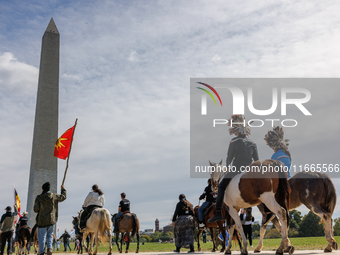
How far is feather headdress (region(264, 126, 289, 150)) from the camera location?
→ 9.79 m

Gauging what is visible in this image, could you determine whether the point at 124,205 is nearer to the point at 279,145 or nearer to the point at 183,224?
the point at 183,224

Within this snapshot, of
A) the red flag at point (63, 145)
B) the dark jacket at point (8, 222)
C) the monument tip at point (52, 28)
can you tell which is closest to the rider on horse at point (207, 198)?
the red flag at point (63, 145)

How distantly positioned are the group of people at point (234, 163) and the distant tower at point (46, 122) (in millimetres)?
20523

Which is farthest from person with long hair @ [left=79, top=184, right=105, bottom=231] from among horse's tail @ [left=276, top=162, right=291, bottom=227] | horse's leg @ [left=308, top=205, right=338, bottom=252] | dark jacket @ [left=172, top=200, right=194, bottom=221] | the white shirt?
horse's leg @ [left=308, top=205, right=338, bottom=252]

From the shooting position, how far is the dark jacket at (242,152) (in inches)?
331

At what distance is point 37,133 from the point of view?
30672 millimetres

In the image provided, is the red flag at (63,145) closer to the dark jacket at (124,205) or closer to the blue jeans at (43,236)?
the blue jeans at (43,236)

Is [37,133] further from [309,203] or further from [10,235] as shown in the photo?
[309,203]

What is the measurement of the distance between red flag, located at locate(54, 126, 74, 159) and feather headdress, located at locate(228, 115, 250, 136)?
611 centimetres

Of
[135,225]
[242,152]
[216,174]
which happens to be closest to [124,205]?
[135,225]

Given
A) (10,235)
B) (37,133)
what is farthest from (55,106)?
(10,235)

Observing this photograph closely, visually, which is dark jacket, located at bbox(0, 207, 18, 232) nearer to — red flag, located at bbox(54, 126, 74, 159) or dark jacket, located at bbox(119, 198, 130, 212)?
red flag, located at bbox(54, 126, 74, 159)

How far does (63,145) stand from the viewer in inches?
498

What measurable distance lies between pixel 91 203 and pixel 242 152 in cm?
615
